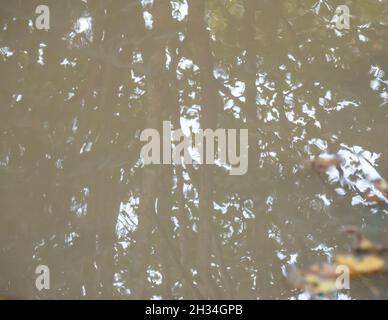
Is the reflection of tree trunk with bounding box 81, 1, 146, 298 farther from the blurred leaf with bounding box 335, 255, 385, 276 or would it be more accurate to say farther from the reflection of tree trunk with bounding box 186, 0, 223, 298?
the blurred leaf with bounding box 335, 255, 385, 276

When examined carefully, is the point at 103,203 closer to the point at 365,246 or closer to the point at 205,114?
the point at 205,114

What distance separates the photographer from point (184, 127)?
2193mm

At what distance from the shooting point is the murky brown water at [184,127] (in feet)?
5.65

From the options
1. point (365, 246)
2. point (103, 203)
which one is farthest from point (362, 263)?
point (103, 203)

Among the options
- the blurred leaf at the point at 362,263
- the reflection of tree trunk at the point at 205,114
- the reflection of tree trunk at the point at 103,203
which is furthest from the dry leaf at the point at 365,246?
the reflection of tree trunk at the point at 103,203

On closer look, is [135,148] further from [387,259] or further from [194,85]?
[387,259]

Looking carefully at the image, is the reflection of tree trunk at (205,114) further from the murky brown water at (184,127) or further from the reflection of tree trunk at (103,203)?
the reflection of tree trunk at (103,203)

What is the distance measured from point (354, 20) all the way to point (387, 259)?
1.41 m

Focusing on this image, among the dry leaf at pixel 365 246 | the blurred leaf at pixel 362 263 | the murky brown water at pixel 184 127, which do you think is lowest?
the blurred leaf at pixel 362 263

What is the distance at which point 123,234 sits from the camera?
184cm
